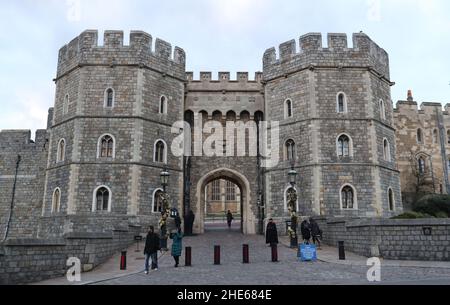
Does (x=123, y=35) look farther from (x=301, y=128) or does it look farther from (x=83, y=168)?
(x=301, y=128)

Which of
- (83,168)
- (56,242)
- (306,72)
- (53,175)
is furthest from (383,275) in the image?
(53,175)

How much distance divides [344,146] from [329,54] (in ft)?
16.8

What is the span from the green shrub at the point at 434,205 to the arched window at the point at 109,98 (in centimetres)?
1821

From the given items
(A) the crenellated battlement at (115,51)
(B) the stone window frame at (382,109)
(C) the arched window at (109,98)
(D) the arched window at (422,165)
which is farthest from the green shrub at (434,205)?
(C) the arched window at (109,98)

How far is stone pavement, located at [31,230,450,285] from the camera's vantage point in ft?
29.4

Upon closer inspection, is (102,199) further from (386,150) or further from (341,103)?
(386,150)

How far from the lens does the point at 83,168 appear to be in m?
19.3

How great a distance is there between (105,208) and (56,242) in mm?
7994

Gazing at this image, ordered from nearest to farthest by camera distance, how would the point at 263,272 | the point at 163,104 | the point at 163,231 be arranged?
the point at 263,272 → the point at 163,231 → the point at 163,104

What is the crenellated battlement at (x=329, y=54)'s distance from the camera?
2061cm

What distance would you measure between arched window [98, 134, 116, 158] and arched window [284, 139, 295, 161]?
916cm

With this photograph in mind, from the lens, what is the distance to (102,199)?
62.6ft

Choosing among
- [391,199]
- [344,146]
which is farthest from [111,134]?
[391,199]

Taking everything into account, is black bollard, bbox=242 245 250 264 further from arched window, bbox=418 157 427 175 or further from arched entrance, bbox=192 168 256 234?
arched window, bbox=418 157 427 175
